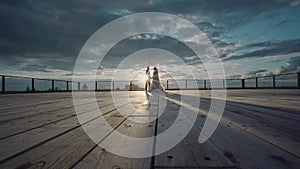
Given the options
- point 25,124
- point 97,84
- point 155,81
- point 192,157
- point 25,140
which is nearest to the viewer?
point 192,157

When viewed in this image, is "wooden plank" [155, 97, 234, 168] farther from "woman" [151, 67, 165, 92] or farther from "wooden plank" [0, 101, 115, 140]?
"woman" [151, 67, 165, 92]

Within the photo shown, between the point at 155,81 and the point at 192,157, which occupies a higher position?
the point at 155,81

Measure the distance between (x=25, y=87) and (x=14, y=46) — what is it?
175 inches

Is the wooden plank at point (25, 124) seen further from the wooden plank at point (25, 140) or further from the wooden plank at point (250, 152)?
the wooden plank at point (250, 152)

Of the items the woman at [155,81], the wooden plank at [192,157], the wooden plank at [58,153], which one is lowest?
the wooden plank at [192,157]

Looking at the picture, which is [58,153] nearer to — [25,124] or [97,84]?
[25,124]

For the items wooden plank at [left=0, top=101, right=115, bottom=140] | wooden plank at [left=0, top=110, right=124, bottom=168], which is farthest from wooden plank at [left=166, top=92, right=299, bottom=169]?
wooden plank at [left=0, top=101, right=115, bottom=140]

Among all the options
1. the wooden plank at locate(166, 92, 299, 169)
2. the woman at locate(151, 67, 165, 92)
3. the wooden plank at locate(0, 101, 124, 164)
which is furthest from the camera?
the woman at locate(151, 67, 165, 92)

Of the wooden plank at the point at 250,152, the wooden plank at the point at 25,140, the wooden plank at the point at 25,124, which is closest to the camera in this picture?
the wooden plank at the point at 250,152

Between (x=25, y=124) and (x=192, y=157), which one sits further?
(x=25, y=124)

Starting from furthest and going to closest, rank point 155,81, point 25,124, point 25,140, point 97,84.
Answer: point 97,84 → point 155,81 → point 25,124 → point 25,140

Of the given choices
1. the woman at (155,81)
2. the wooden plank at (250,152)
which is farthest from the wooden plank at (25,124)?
the woman at (155,81)

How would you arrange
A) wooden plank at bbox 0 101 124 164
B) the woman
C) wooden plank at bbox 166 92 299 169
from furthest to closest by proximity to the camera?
the woman
wooden plank at bbox 0 101 124 164
wooden plank at bbox 166 92 299 169

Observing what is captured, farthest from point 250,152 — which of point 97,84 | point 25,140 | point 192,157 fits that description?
point 97,84
